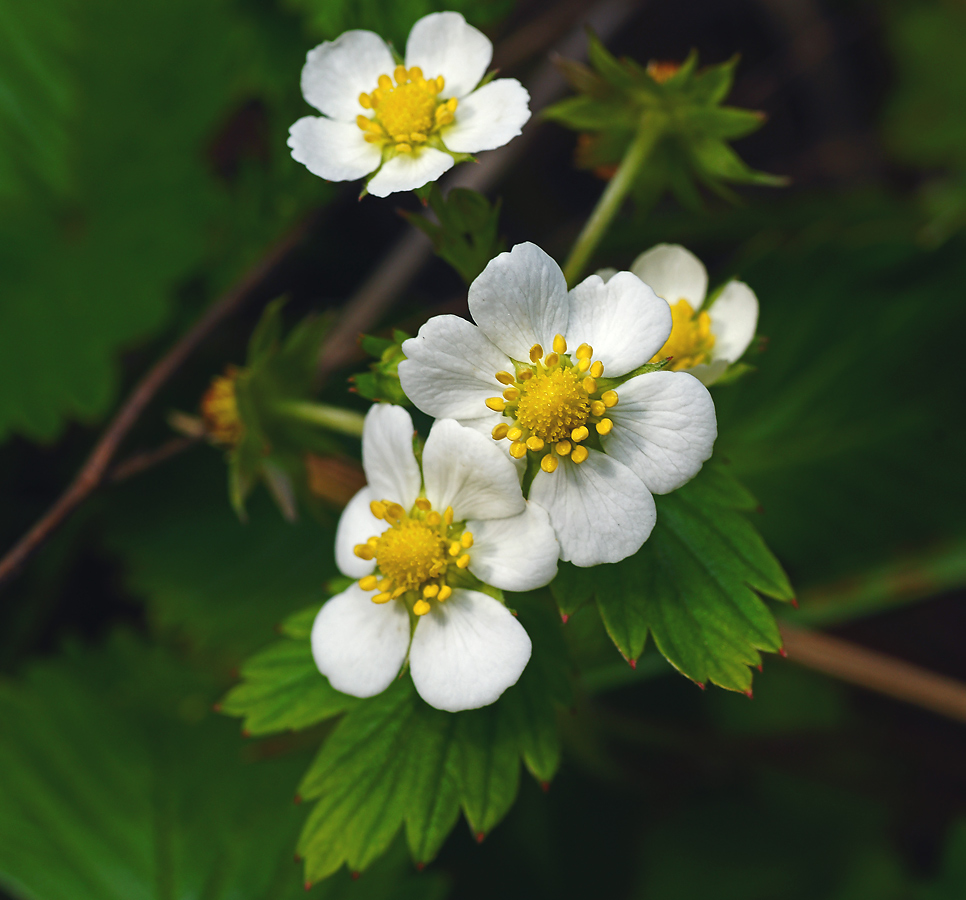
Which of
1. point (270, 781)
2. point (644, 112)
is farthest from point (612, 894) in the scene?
point (644, 112)

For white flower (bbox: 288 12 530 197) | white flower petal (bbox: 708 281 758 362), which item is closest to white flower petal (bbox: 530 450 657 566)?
white flower petal (bbox: 708 281 758 362)

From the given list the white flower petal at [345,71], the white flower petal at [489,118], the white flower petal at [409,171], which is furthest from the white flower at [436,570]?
the white flower petal at [345,71]

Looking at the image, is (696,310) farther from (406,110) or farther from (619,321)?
(406,110)

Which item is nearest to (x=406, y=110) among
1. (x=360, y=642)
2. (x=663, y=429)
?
(x=663, y=429)

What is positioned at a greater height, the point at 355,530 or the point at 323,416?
the point at 323,416

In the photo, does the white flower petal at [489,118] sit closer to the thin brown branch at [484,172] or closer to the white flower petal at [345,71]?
the white flower petal at [345,71]

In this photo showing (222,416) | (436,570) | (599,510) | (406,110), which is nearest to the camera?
(599,510)
